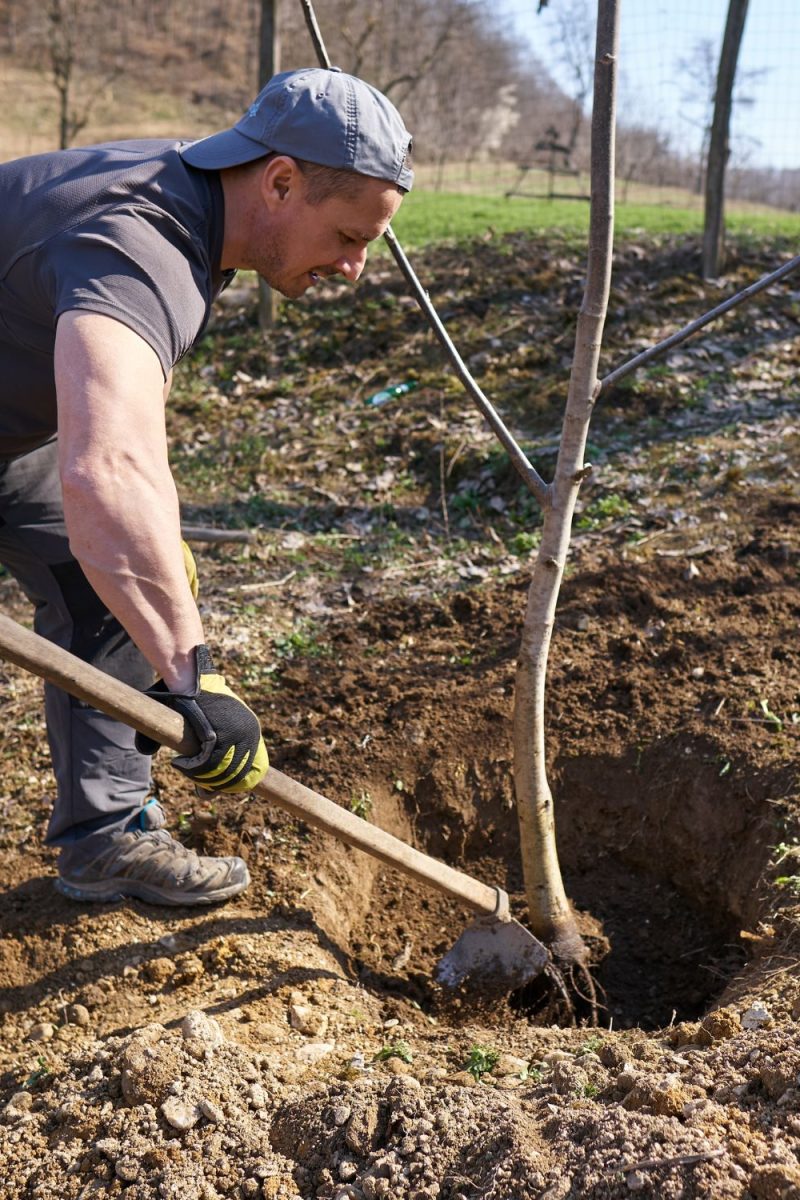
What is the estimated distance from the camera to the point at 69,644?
114 inches

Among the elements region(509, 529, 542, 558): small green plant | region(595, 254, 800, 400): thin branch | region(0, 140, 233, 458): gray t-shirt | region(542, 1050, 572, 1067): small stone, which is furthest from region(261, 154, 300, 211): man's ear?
region(509, 529, 542, 558): small green plant

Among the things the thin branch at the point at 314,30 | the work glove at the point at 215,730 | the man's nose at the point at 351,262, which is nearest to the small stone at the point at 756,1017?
the work glove at the point at 215,730

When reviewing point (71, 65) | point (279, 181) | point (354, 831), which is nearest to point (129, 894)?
point (354, 831)

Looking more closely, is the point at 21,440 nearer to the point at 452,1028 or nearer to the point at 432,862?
the point at 432,862

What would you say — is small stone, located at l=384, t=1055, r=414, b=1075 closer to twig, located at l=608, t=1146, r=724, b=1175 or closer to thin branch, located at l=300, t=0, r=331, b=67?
twig, located at l=608, t=1146, r=724, b=1175

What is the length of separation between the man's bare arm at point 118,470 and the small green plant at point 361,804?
1865mm

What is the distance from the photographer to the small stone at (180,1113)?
2236 millimetres

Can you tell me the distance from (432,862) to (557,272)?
7233 millimetres

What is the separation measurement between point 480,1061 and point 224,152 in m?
2.23

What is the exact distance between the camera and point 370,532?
19.1 feet

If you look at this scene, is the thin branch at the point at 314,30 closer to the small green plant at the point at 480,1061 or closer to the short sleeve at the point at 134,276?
the short sleeve at the point at 134,276

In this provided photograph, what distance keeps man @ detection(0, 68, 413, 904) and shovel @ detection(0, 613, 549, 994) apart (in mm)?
65

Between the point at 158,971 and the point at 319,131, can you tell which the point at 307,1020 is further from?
the point at 319,131

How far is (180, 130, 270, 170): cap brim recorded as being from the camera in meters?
2.14
